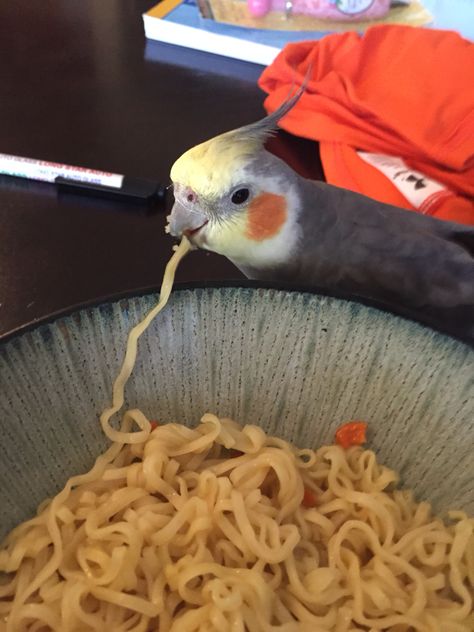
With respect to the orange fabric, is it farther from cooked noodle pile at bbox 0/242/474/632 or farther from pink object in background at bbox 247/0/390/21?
cooked noodle pile at bbox 0/242/474/632

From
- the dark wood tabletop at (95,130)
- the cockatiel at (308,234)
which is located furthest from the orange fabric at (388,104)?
the cockatiel at (308,234)

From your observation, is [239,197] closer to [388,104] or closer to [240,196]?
[240,196]

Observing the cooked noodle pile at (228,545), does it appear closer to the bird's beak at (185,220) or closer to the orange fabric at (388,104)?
the bird's beak at (185,220)

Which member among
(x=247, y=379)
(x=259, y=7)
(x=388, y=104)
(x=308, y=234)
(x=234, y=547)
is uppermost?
(x=259, y=7)

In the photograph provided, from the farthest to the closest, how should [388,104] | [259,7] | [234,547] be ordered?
1. [259,7]
2. [388,104]
3. [234,547]

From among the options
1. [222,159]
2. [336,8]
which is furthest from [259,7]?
[222,159]

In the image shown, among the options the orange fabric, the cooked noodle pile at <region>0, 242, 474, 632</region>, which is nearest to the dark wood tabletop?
the orange fabric
